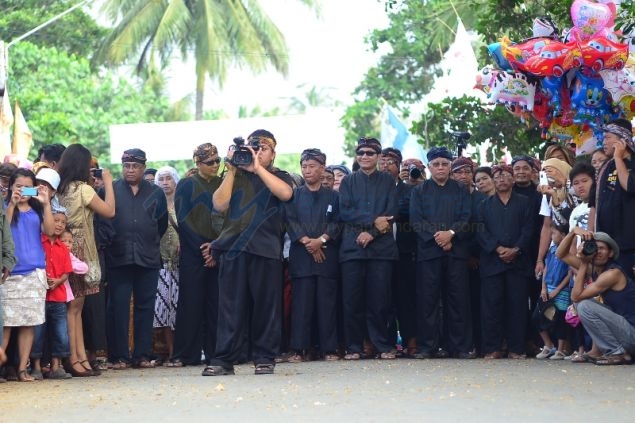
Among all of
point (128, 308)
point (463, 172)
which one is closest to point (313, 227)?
point (463, 172)

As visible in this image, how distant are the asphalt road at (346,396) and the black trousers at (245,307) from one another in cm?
24

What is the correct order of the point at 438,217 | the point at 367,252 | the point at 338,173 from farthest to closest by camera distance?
the point at 338,173, the point at 438,217, the point at 367,252

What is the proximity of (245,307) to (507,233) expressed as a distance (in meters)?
3.71

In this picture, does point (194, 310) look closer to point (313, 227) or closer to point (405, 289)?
point (313, 227)

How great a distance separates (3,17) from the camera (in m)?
41.4

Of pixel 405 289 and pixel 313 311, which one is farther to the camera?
pixel 405 289

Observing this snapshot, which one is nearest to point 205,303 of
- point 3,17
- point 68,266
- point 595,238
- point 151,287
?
point 151,287

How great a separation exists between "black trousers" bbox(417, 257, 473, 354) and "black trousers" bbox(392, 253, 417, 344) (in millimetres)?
359

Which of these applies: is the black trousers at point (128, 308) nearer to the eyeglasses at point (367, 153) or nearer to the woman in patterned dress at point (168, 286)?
the woman in patterned dress at point (168, 286)

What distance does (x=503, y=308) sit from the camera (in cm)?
1379

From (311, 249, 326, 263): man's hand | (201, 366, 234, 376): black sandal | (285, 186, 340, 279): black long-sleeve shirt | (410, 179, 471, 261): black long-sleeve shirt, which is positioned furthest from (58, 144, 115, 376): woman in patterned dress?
(410, 179, 471, 261): black long-sleeve shirt

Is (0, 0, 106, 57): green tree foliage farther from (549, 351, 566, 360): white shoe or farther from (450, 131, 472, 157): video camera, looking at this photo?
(549, 351, 566, 360): white shoe

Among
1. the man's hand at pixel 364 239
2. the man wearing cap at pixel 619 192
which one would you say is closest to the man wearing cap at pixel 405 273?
the man's hand at pixel 364 239

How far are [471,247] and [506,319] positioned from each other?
0.84 meters
